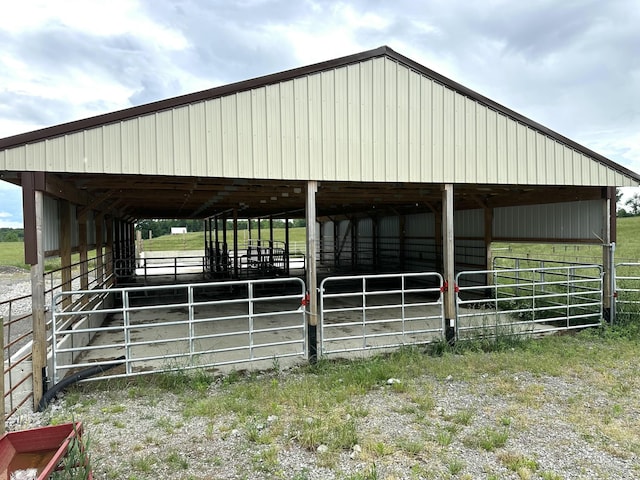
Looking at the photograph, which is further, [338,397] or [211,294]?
[211,294]

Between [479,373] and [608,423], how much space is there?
1.50 metres

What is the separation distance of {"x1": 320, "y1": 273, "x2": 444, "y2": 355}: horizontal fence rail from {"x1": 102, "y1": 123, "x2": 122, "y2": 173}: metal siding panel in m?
2.81

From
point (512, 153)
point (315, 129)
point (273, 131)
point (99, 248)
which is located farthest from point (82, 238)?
point (512, 153)

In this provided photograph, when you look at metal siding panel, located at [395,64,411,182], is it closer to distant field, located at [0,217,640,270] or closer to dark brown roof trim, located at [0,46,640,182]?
dark brown roof trim, located at [0,46,640,182]

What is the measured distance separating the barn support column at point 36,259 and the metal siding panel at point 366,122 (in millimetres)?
3838

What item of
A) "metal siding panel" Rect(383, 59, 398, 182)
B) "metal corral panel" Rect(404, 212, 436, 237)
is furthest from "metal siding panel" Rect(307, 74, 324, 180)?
"metal corral panel" Rect(404, 212, 436, 237)

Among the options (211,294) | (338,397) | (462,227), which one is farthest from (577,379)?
(211,294)

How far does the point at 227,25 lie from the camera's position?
25.9ft

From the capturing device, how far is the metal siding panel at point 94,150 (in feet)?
15.6

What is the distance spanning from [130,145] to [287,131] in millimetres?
1894

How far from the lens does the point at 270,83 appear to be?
5469 mm

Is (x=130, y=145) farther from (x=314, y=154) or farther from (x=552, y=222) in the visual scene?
(x=552, y=222)

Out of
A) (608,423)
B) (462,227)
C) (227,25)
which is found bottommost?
(608,423)

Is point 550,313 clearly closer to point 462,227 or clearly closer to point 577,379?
point 577,379
